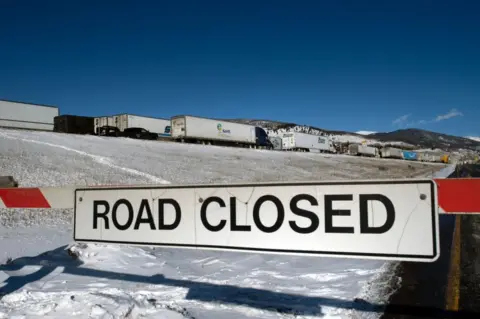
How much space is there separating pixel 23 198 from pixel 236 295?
9.73 ft

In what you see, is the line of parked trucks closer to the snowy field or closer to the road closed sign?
the snowy field

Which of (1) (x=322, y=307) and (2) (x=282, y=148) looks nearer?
(1) (x=322, y=307)

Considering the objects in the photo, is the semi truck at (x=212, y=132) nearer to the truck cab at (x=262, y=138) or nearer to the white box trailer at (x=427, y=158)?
the truck cab at (x=262, y=138)

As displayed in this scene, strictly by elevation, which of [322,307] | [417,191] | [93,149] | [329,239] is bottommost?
[322,307]

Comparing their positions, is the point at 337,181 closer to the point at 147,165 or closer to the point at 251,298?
the point at 251,298

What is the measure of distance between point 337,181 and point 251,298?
3.26 meters

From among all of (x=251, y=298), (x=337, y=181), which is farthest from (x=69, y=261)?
(x=337, y=181)

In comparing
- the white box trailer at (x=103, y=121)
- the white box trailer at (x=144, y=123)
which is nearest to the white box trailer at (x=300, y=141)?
the white box trailer at (x=144, y=123)

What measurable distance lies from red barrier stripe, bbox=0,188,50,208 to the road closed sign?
569 millimetres

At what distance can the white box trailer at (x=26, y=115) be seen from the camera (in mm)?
32719

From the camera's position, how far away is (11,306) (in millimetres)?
4133

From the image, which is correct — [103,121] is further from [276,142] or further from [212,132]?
[276,142]

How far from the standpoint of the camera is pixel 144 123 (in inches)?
1606

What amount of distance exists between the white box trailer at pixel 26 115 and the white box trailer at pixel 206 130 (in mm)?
13272
